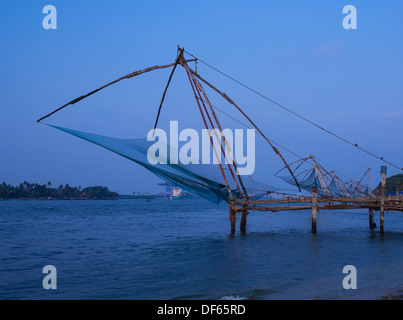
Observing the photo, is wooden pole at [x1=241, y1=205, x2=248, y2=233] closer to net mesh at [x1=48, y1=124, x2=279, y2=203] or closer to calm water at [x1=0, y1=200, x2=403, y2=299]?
calm water at [x1=0, y1=200, x2=403, y2=299]

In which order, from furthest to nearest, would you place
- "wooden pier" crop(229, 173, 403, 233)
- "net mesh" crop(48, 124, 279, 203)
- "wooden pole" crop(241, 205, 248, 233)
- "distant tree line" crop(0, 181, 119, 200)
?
"distant tree line" crop(0, 181, 119, 200) → "wooden pole" crop(241, 205, 248, 233) → "wooden pier" crop(229, 173, 403, 233) → "net mesh" crop(48, 124, 279, 203)

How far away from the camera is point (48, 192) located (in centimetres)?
12450

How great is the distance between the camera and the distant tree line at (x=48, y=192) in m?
114

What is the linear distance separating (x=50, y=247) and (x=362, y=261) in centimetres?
927

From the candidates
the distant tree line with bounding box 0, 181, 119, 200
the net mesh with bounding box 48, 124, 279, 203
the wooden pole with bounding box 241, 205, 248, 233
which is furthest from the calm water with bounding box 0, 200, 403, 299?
the distant tree line with bounding box 0, 181, 119, 200

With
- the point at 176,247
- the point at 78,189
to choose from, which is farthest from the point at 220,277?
the point at 78,189

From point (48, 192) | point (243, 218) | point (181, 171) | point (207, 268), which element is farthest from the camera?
point (48, 192)

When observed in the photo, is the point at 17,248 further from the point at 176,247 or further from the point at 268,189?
the point at 268,189

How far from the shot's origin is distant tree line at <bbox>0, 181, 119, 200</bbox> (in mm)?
114375

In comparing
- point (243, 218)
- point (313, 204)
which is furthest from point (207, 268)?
point (313, 204)

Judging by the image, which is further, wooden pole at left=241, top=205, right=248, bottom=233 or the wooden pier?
wooden pole at left=241, top=205, right=248, bottom=233

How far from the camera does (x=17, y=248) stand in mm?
12781

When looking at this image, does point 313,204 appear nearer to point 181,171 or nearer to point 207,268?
point 181,171

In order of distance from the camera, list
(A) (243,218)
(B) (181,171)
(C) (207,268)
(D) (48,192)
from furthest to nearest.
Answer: (D) (48,192) → (A) (243,218) → (B) (181,171) → (C) (207,268)
